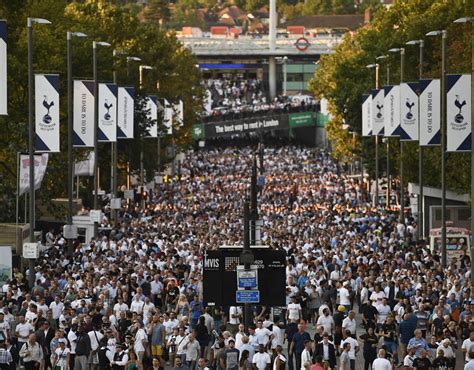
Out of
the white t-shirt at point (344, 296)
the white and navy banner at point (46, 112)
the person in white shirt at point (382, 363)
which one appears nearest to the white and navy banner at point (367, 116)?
the white and navy banner at point (46, 112)

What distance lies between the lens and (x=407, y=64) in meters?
81.8

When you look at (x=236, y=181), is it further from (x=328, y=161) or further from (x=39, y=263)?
(x=39, y=263)

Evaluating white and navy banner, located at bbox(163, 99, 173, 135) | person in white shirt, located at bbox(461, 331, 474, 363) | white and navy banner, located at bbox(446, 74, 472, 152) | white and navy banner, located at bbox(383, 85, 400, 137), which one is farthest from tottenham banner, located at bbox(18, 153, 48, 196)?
white and navy banner, located at bbox(163, 99, 173, 135)

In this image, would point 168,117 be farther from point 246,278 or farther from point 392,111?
point 246,278

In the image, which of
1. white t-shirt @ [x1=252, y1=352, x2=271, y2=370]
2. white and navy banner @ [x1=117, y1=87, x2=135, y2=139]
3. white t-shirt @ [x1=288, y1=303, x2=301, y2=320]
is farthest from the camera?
white and navy banner @ [x1=117, y1=87, x2=135, y2=139]

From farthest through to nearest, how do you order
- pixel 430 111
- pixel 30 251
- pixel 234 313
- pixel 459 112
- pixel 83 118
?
pixel 83 118 < pixel 430 111 < pixel 459 112 < pixel 30 251 < pixel 234 313

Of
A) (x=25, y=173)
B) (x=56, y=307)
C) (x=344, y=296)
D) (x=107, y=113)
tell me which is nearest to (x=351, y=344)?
(x=56, y=307)

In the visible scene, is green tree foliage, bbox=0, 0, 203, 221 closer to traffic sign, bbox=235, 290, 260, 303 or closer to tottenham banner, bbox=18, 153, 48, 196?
tottenham banner, bbox=18, 153, 48, 196

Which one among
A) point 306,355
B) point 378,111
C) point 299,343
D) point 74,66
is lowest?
point 299,343

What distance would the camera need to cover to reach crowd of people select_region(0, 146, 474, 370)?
3195 centimetres

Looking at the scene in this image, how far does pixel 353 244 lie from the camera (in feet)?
176

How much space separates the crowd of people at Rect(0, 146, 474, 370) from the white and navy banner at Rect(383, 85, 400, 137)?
11.8ft

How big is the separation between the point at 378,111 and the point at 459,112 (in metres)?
26.7

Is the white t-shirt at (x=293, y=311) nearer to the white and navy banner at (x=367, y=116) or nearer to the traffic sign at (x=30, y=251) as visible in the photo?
the traffic sign at (x=30, y=251)
